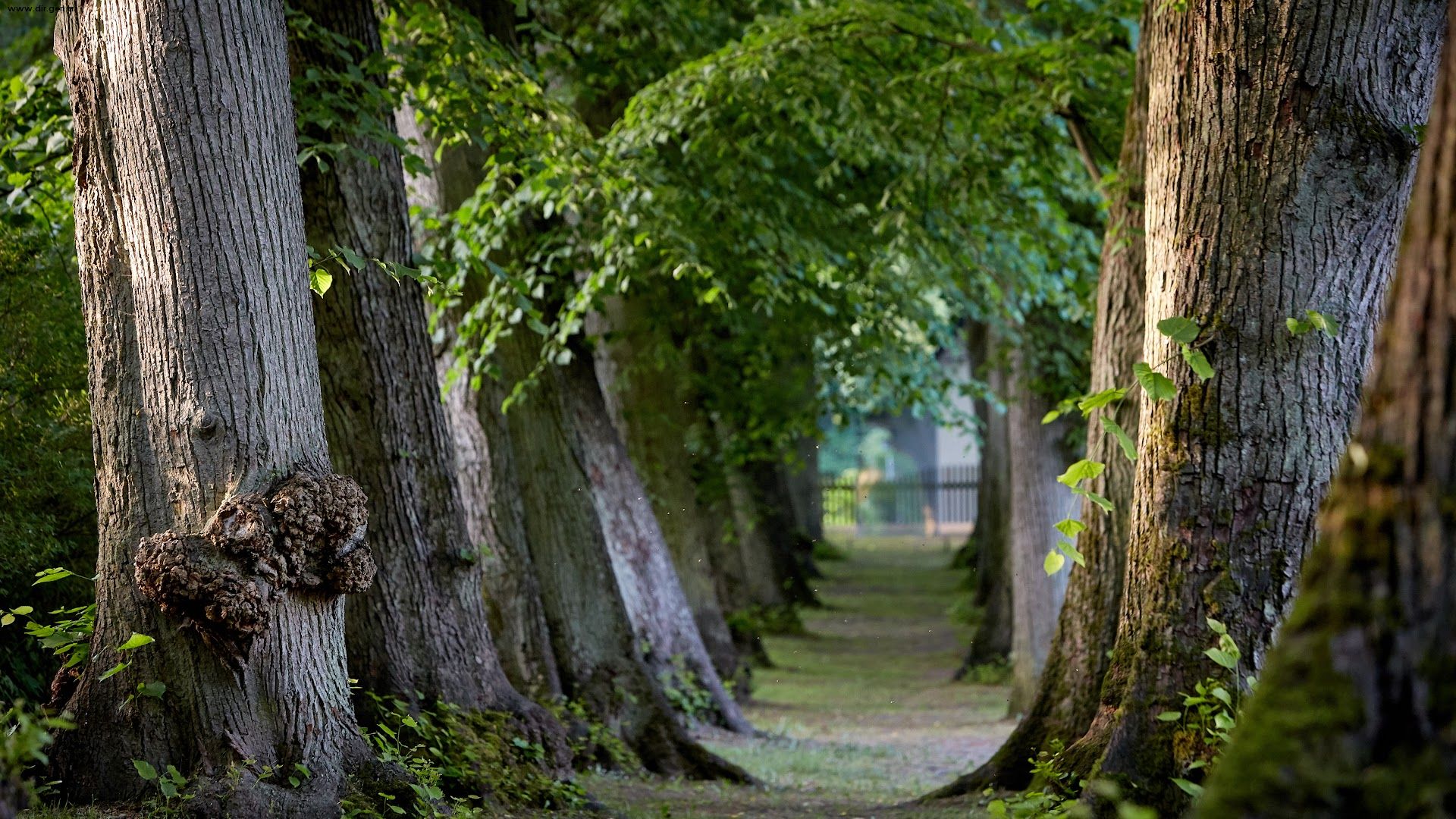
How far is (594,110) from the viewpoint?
13242mm

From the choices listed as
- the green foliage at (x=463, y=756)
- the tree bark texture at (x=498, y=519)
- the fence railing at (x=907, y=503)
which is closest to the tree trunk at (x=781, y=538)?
the tree bark texture at (x=498, y=519)

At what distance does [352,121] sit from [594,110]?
7.51m

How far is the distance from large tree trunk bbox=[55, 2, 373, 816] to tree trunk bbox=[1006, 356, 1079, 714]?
8.85 meters

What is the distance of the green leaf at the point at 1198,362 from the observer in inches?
154

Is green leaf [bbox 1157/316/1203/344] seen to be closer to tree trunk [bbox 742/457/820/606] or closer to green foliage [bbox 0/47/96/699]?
green foliage [bbox 0/47/96/699]

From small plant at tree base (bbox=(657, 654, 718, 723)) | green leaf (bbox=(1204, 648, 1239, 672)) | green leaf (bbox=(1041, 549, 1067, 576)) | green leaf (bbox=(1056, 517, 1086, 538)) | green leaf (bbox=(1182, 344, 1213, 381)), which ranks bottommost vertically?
small plant at tree base (bbox=(657, 654, 718, 723))

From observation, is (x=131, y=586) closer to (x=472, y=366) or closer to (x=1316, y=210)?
(x=1316, y=210)

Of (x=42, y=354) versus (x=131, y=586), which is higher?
(x=42, y=354)

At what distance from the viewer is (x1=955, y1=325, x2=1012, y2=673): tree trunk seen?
51.7ft

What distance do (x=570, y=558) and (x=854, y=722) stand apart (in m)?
4.74

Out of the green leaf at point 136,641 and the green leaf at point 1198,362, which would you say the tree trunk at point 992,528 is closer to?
the green leaf at point 1198,362

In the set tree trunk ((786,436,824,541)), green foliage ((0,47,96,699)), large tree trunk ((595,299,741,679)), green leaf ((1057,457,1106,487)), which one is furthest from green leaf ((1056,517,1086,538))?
tree trunk ((786,436,824,541))

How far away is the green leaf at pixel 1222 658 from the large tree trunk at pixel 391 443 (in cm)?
337

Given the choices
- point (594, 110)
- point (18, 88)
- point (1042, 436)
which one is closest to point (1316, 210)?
point (18, 88)
